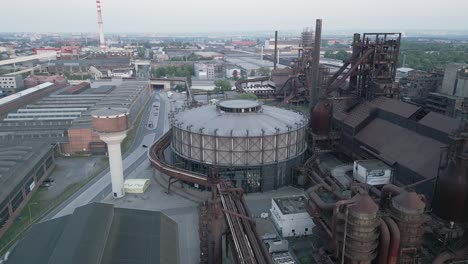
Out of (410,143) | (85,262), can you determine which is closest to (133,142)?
(85,262)

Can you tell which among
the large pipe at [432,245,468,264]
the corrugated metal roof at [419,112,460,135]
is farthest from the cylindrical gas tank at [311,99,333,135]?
the large pipe at [432,245,468,264]

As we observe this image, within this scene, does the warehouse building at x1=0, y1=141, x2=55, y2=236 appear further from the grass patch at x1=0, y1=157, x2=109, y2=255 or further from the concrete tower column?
the concrete tower column

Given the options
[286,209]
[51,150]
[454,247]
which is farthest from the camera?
[51,150]

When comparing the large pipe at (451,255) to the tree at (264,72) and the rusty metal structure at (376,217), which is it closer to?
the rusty metal structure at (376,217)

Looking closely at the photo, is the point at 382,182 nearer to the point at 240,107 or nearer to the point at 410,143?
the point at 410,143

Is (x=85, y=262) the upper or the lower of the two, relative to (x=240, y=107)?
lower

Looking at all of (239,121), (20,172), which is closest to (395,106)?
(239,121)
